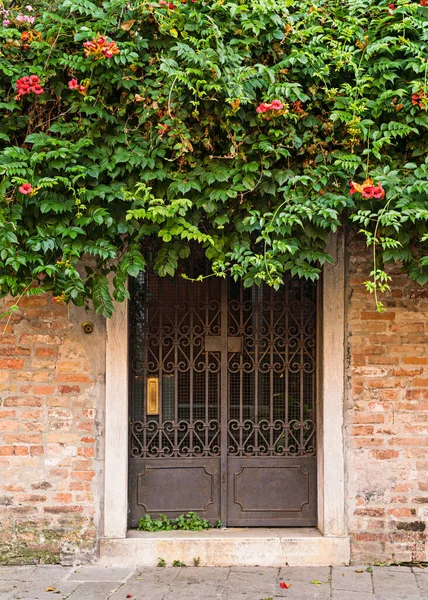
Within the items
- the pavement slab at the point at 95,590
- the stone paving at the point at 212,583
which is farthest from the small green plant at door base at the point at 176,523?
the pavement slab at the point at 95,590

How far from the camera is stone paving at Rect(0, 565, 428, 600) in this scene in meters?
4.70

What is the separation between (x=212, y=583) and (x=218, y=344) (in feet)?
5.66

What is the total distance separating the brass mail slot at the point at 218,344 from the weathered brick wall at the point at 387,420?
2.78 feet

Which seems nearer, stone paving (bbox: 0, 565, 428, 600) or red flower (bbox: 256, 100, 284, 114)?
red flower (bbox: 256, 100, 284, 114)

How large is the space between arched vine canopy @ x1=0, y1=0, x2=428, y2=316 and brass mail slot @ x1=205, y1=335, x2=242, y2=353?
3.02ft

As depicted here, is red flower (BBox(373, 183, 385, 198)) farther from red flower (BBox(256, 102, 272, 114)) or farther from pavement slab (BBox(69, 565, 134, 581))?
pavement slab (BBox(69, 565, 134, 581))

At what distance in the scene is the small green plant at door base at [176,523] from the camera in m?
5.48

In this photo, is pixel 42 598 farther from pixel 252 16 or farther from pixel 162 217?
pixel 252 16

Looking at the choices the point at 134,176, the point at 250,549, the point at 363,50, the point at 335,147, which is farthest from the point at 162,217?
the point at 250,549

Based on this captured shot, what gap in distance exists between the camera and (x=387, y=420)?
535 centimetres

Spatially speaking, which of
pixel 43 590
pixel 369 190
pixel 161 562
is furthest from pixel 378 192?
pixel 43 590

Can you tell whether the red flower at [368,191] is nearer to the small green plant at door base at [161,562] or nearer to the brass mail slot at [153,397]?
the brass mail slot at [153,397]

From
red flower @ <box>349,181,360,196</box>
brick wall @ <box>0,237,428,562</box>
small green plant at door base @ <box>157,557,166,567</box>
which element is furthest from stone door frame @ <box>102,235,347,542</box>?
red flower @ <box>349,181,360,196</box>

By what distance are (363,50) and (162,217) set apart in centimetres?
172
